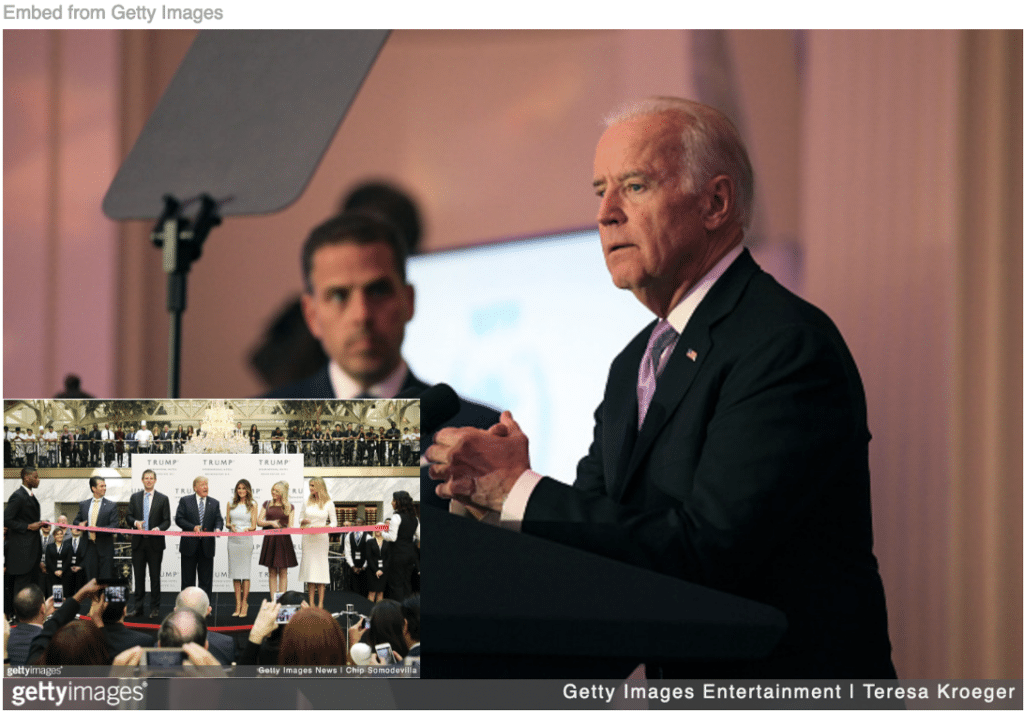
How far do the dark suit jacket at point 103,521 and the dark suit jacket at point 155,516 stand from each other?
0.05 ft

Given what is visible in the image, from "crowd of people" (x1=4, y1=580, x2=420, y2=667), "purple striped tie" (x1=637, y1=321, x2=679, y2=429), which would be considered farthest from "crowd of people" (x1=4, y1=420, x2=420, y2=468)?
"purple striped tie" (x1=637, y1=321, x2=679, y2=429)

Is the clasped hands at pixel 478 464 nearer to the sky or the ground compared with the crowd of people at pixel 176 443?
nearer to the ground

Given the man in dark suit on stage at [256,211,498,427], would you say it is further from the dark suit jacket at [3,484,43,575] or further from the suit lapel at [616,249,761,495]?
the dark suit jacket at [3,484,43,575]

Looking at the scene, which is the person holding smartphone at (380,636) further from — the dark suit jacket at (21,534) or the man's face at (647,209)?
the man's face at (647,209)

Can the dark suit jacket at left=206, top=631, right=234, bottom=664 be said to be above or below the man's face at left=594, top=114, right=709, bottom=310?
below

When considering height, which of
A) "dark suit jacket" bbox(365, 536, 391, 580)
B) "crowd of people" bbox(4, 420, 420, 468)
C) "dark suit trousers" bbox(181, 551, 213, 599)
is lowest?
"dark suit trousers" bbox(181, 551, 213, 599)

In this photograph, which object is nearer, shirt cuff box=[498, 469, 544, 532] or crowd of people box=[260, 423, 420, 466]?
crowd of people box=[260, 423, 420, 466]

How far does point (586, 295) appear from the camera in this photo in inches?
97.3

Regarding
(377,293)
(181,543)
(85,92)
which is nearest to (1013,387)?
(377,293)

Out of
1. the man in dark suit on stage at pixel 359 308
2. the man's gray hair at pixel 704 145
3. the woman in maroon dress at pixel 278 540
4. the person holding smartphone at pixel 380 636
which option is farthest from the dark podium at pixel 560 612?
the man in dark suit on stage at pixel 359 308

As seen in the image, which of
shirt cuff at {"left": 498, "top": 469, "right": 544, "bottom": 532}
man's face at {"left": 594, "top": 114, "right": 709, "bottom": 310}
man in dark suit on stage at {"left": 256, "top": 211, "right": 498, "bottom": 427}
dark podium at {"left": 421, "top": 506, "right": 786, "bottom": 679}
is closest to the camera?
dark podium at {"left": 421, "top": 506, "right": 786, "bottom": 679}

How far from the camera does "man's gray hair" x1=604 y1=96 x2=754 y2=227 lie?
1.33m

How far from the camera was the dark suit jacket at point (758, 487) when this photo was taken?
92 centimetres

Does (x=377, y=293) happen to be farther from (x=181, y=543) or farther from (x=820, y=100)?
(x=181, y=543)
